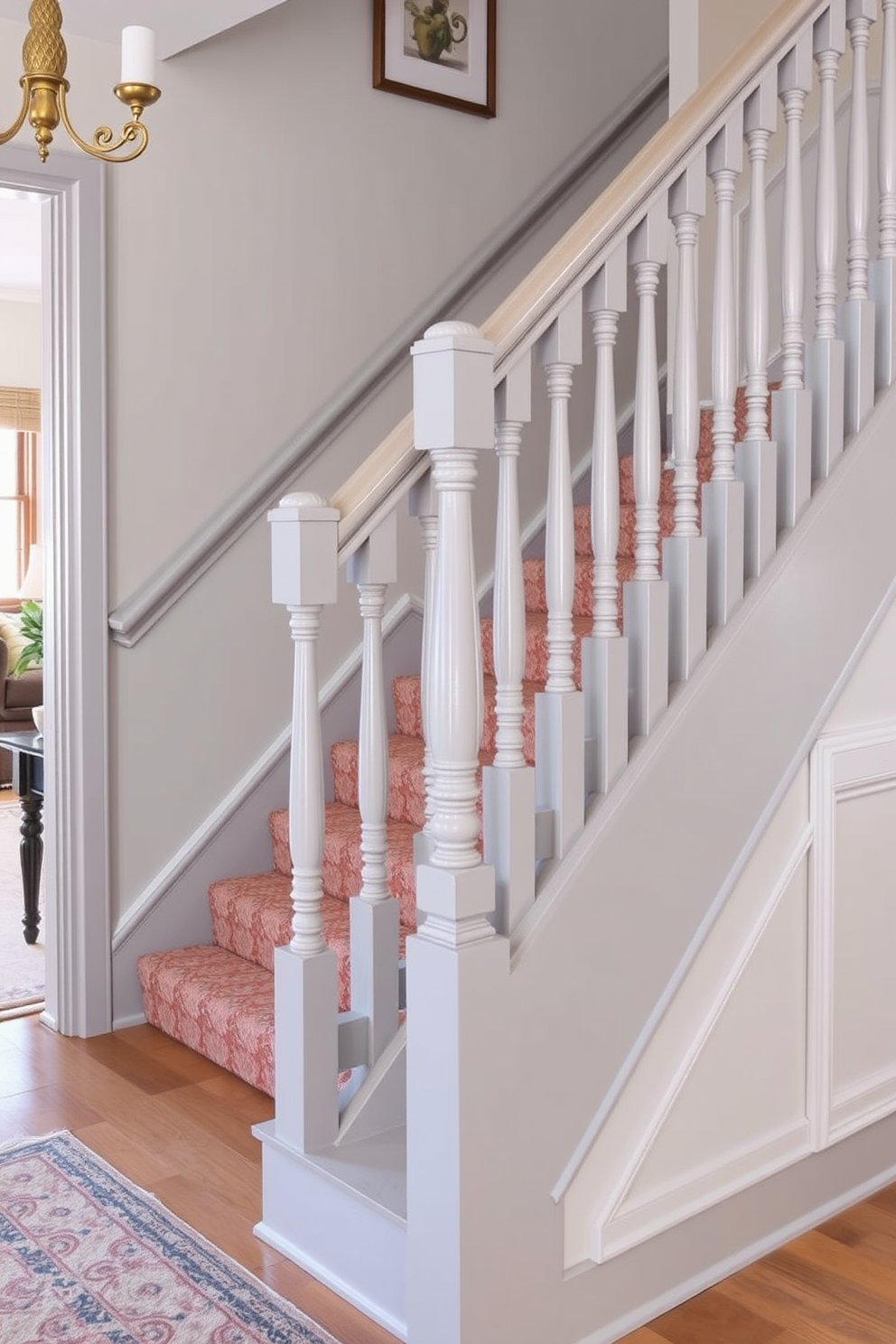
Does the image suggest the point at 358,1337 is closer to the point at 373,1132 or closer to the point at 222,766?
the point at 373,1132

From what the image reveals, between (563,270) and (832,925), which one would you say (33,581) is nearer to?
(832,925)

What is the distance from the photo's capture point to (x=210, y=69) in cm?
321

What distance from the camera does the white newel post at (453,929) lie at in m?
1.69

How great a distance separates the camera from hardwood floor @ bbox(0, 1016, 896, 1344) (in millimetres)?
1970

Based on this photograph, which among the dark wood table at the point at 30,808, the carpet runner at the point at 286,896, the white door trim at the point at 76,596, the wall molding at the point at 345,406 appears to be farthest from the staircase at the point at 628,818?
the dark wood table at the point at 30,808

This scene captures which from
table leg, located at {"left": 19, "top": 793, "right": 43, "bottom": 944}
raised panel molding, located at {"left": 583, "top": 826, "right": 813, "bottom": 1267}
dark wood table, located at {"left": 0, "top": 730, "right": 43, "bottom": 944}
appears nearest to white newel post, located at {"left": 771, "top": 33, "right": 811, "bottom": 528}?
raised panel molding, located at {"left": 583, "top": 826, "right": 813, "bottom": 1267}

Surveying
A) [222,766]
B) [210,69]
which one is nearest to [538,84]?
[210,69]

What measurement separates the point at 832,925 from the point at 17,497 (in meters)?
7.28

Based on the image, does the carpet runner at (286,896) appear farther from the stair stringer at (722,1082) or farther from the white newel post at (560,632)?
the white newel post at (560,632)

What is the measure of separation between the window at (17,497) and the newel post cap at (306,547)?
6.95 m

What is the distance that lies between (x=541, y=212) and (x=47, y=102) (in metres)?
2.19

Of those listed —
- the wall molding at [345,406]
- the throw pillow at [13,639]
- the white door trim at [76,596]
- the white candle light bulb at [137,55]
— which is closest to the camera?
the white candle light bulb at [137,55]

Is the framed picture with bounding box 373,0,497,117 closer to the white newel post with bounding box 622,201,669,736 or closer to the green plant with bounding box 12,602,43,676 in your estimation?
the white newel post with bounding box 622,201,669,736

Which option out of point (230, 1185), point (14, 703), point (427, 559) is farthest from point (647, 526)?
point (14, 703)
